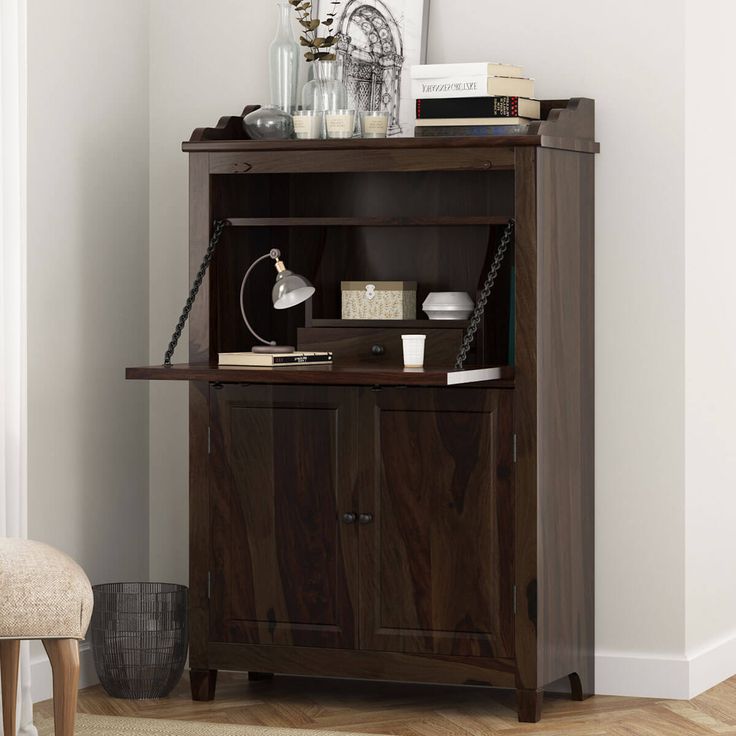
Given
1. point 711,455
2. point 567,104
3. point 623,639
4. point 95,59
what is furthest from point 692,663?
point 95,59

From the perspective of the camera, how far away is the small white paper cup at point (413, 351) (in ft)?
11.3

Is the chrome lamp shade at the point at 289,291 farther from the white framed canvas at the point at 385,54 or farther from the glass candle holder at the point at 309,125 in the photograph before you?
the white framed canvas at the point at 385,54

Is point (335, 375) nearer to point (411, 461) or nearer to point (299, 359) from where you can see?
point (299, 359)

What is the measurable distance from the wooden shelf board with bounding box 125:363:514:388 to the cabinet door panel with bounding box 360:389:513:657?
12cm

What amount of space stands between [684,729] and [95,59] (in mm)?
2418

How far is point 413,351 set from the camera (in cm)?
345

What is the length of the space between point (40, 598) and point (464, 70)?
67.5 inches

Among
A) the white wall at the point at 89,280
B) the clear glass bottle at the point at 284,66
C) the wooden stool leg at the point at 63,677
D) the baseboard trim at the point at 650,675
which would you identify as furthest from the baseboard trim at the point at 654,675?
the clear glass bottle at the point at 284,66

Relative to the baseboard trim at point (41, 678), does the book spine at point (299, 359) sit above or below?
above

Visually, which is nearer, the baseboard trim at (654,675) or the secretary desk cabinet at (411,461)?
the secretary desk cabinet at (411,461)

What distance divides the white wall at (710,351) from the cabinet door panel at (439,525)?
0.61 m

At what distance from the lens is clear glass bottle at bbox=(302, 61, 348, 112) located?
3.71 meters

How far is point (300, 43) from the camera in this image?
3.82 m

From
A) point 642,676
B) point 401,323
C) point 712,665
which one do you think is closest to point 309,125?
point 401,323
